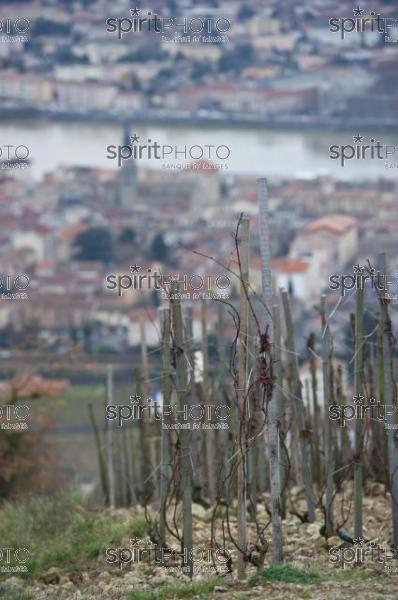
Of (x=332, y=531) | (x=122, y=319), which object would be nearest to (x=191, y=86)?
(x=122, y=319)

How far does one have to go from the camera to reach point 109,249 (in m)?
29.7

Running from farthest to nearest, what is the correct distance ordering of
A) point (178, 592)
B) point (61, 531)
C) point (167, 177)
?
point (167, 177) → point (61, 531) → point (178, 592)

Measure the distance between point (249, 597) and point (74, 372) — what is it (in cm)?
1338

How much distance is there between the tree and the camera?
29.6m

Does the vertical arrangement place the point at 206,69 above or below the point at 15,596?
above

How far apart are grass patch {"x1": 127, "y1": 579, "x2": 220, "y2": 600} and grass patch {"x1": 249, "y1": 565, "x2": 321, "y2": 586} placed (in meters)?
0.10

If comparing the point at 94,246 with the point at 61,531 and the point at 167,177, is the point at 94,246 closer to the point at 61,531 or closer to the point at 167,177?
the point at 167,177

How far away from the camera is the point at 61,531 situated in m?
4.00

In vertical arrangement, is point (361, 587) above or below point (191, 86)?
below

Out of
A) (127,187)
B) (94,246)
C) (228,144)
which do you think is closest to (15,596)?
(94,246)

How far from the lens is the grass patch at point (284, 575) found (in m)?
3.28

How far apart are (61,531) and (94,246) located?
25.9 metres

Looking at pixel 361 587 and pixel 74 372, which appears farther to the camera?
pixel 74 372

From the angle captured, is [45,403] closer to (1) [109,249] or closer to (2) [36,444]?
(2) [36,444]
